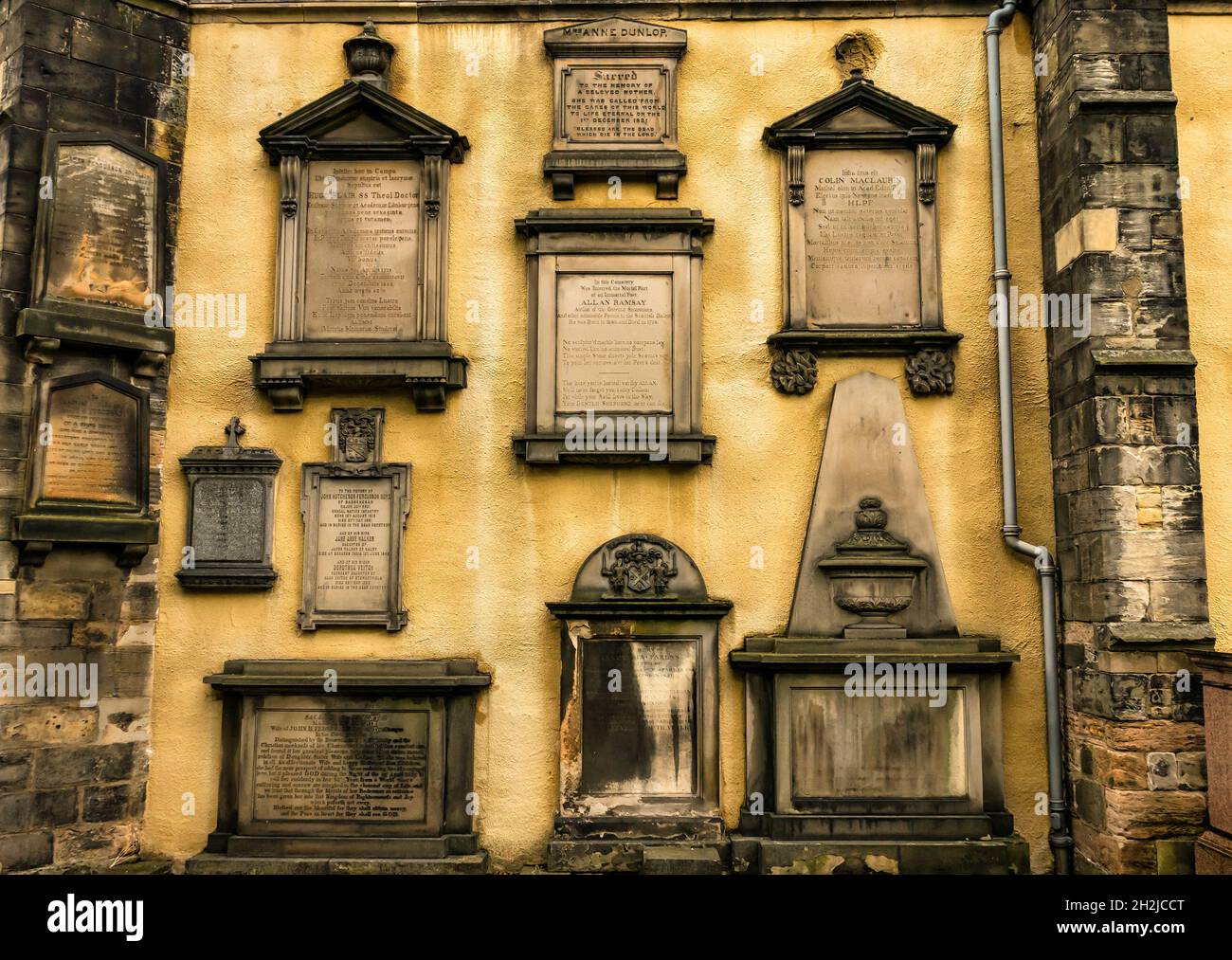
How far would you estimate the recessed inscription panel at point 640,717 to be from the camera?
781 cm

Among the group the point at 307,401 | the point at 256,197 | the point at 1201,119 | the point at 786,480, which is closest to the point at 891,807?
the point at 786,480

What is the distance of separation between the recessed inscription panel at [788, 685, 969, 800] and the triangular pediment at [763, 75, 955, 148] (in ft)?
15.3

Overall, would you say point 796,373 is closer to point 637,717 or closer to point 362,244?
point 637,717

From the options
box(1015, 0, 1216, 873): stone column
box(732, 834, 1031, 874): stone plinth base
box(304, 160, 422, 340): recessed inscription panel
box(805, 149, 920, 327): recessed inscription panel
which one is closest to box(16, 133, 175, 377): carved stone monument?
box(304, 160, 422, 340): recessed inscription panel

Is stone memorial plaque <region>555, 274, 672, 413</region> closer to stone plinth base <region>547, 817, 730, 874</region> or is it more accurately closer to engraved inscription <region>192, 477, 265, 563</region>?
engraved inscription <region>192, 477, 265, 563</region>

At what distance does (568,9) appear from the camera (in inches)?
341

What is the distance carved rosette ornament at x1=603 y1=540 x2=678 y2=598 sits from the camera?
26.3 feet

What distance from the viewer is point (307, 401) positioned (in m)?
8.36

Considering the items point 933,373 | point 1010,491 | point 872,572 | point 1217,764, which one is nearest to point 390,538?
point 872,572

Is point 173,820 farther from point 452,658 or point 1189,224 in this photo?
point 1189,224

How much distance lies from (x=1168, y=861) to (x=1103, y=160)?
17.2 ft

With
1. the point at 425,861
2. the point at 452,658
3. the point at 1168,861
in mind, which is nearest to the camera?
the point at 1168,861

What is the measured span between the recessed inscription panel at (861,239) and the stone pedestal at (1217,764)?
3.49 meters

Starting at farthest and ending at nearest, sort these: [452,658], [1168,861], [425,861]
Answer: [452,658]
[425,861]
[1168,861]
